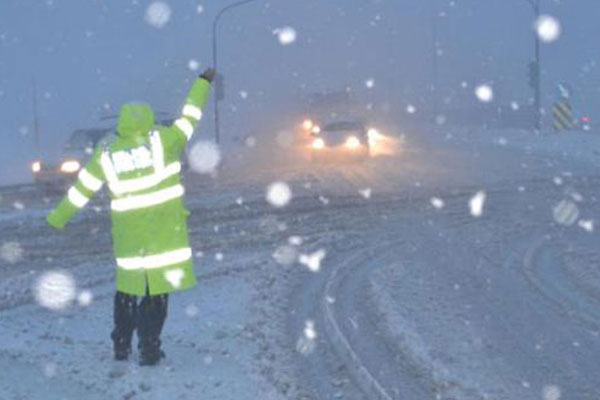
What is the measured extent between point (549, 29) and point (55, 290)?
149422 millimetres

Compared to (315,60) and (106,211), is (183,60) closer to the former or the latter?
(315,60)

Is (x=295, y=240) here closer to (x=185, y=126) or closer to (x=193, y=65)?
(x=185, y=126)

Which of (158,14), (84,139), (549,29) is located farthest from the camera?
(549,29)

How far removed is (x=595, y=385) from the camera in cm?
669

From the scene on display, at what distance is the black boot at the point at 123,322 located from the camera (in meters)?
6.79

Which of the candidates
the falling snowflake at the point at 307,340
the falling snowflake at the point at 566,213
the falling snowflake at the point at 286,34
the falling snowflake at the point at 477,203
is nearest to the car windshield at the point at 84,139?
the falling snowflake at the point at 477,203

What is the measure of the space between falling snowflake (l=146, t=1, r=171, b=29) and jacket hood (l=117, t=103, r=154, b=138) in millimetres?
117367

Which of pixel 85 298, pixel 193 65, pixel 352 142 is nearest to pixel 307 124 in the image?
pixel 352 142

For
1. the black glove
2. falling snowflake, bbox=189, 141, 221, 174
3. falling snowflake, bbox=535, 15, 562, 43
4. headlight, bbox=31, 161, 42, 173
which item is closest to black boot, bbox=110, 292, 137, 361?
the black glove

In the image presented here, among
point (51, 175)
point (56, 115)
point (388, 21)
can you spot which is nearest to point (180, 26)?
point (388, 21)

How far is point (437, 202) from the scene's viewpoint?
59.6 feet

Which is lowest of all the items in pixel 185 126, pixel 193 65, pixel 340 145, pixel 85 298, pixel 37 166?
pixel 193 65

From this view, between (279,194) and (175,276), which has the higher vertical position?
(175,276)

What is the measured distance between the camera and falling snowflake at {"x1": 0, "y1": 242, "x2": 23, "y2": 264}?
13.1 metres
